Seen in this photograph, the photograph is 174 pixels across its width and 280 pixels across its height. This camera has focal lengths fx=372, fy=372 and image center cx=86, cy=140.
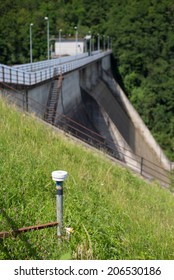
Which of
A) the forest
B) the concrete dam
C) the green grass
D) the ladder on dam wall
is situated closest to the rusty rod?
the green grass

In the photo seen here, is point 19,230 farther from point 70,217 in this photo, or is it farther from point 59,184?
point 70,217

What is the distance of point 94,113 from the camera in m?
30.8

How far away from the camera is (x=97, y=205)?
4.84m

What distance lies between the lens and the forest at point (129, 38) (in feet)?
173

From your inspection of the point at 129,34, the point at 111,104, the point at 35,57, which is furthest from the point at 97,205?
the point at 129,34

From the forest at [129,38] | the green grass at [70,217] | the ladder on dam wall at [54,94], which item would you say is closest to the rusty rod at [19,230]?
the green grass at [70,217]

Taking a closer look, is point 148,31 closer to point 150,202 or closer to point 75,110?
point 75,110

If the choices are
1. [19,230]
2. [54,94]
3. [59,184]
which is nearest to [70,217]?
[19,230]

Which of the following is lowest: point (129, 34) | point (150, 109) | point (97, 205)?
point (150, 109)

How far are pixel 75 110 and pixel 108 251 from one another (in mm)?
22627

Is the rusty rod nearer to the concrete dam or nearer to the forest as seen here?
the concrete dam

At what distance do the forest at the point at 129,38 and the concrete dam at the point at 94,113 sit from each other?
3.85 m

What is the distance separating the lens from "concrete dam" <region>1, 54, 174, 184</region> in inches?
651

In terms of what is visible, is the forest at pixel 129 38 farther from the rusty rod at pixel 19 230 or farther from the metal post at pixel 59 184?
the metal post at pixel 59 184
